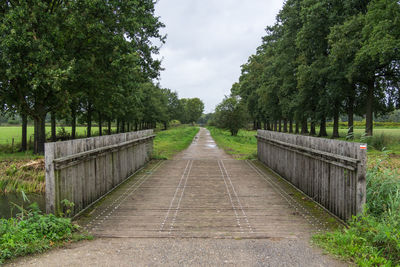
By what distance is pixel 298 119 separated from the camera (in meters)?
29.2

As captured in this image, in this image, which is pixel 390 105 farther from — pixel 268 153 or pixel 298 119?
pixel 268 153

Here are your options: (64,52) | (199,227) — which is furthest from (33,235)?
(64,52)

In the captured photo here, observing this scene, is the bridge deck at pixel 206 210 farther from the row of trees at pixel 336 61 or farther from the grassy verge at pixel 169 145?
the row of trees at pixel 336 61

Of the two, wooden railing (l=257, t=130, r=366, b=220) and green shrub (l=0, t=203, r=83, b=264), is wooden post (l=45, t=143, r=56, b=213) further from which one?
wooden railing (l=257, t=130, r=366, b=220)

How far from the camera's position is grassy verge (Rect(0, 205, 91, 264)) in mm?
3904

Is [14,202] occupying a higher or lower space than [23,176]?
lower

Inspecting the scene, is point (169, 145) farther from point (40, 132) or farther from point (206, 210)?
point (206, 210)

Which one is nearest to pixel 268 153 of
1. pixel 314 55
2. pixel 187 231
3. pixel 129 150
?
pixel 129 150

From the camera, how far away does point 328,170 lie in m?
6.01

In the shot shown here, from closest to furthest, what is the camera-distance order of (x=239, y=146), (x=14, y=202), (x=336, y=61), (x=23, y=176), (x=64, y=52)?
(x=14, y=202)
(x=23, y=176)
(x=64, y=52)
(x=336, y=61)
(x=239, y=146)

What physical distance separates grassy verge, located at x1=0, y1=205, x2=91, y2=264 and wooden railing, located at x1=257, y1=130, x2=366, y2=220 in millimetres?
4303

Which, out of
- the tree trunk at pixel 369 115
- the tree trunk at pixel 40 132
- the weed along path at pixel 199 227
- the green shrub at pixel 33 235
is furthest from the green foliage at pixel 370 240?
the tree trunk at pixel 369 115

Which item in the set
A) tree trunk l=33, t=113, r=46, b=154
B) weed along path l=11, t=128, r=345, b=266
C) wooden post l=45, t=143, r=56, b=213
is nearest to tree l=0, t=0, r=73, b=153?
tree trunk l=33, t=113, r=46, b=154

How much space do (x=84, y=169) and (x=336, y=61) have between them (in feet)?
67.7
